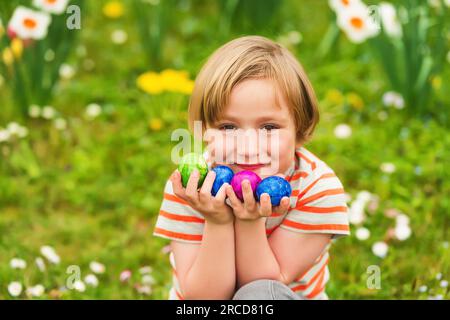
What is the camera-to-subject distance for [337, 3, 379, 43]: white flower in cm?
291

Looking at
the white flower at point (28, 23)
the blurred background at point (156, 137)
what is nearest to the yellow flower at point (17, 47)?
the blurred background at point (156, 137)

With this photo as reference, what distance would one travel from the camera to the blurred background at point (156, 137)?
2414 mm

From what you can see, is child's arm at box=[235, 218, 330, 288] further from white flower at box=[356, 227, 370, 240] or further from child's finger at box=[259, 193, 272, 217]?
white flower at box=[356, 227, 370, 240]

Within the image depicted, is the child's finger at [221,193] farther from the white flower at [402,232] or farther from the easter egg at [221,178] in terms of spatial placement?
the white flower at [402,232]

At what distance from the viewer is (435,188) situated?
272 centimetres

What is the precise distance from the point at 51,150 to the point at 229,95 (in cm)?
164

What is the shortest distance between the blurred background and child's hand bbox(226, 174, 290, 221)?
822 mm

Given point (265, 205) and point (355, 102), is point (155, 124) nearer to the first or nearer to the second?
point (355, 102)

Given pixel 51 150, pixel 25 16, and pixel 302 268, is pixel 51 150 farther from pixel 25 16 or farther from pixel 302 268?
pixel 302 268

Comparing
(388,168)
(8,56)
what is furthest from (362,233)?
(8,56)

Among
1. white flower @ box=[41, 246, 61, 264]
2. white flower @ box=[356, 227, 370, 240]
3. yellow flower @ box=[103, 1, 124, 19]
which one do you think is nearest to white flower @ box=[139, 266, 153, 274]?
white flower @ box=[41, 246, 61, 264]

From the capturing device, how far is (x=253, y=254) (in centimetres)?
168

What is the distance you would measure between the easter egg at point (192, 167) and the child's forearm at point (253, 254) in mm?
159

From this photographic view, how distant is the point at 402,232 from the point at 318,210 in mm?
822
